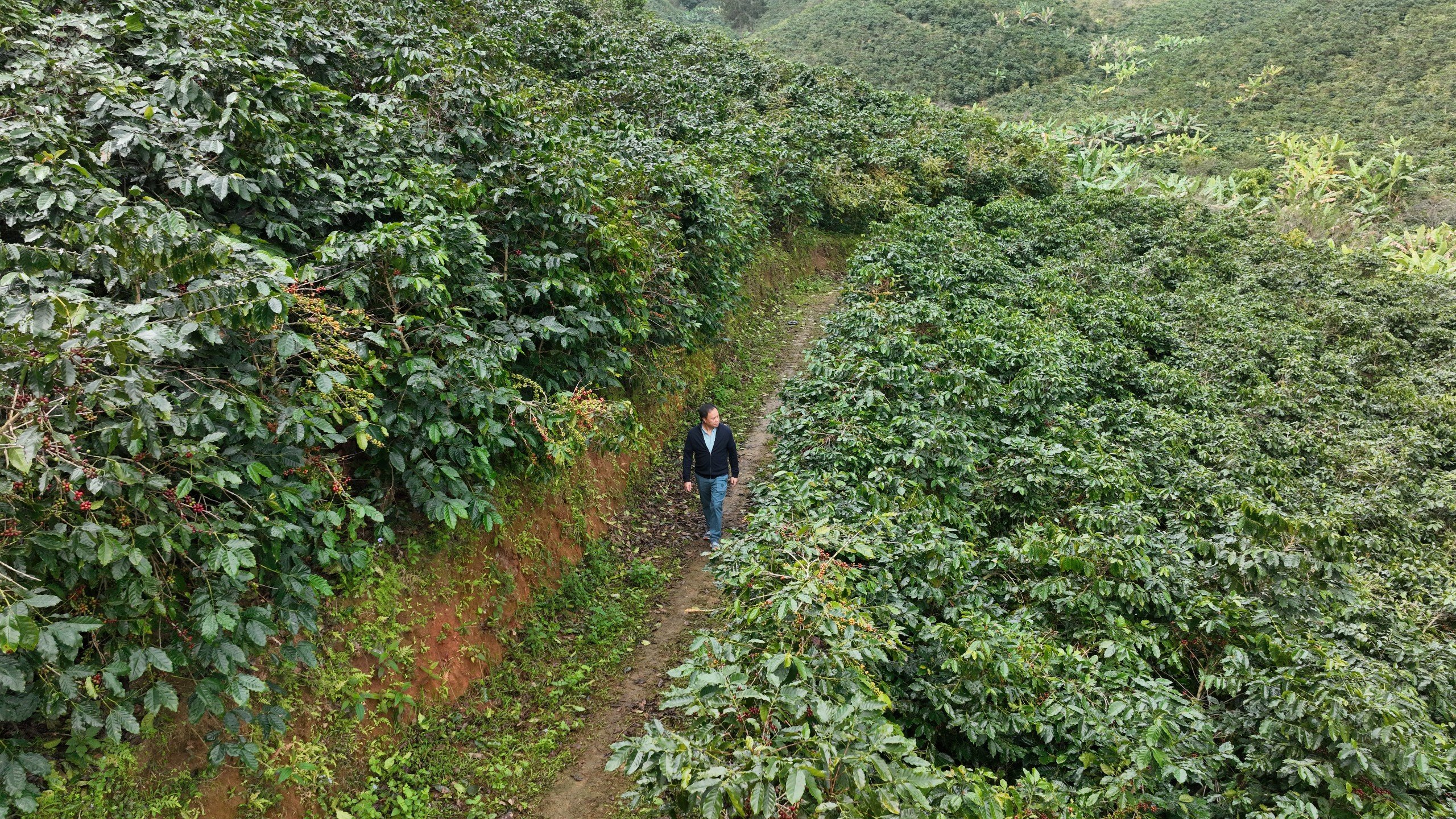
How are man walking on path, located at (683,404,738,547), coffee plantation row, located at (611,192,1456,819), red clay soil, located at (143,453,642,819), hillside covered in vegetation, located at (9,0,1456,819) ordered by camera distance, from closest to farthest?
1. hillside covered in vegetation, located at (9,0,1456,819)
2. coffee plantation row, located at (611,192,1456,819)
3. red clay soil, located at (143,453,642,819)
4. man walking on path, located at (683,404,738,547)

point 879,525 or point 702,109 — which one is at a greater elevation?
point 702,109

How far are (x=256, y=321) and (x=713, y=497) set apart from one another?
463 cm

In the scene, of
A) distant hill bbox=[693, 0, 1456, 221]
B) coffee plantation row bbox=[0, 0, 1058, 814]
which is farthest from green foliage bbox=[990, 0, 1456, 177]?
coffee plantation row bbox=[0, 0, 1058, 814]

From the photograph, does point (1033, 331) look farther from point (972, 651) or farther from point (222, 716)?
point (222, 716)

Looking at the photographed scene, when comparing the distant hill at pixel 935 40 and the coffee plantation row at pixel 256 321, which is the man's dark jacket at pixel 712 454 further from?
the distant hill at pixel 935 40

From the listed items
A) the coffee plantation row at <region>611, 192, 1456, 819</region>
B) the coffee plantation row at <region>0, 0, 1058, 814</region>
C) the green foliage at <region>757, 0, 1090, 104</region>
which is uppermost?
the green foliage at <region>757, 0, 1090, 104</region>

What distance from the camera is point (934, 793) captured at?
10.9ft

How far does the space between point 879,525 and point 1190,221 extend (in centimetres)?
2076

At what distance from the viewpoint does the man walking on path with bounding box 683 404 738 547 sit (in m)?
7.09

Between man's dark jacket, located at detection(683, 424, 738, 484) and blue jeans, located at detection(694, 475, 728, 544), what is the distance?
0.07m

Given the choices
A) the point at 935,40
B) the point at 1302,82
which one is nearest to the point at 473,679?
the point at 1302,82

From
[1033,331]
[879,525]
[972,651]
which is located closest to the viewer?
Result: [972,651]

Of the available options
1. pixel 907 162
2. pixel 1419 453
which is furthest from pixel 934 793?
pixel 907 162

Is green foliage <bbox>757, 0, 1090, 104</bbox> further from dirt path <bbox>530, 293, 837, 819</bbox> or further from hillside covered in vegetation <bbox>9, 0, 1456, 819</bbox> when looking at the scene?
dirt path <bbox>530, 293, 837, 819</bbox>
